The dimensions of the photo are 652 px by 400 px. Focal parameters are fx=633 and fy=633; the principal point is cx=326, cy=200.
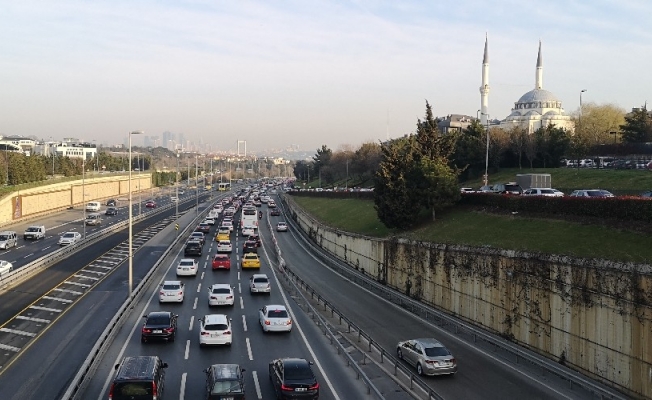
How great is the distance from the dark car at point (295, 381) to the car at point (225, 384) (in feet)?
4.44

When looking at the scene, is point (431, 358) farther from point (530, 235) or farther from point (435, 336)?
point (530, 235)

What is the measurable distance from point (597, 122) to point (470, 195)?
6820cm

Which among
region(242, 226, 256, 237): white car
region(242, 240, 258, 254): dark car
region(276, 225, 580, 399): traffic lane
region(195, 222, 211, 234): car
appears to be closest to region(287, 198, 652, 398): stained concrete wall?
region(276, 225, 580, 399): traffic lane

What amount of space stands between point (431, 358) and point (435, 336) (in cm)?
670

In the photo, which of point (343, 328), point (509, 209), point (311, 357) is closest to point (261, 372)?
point (311, 357)

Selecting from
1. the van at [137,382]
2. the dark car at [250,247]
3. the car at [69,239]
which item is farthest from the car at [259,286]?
the car at [69,239]

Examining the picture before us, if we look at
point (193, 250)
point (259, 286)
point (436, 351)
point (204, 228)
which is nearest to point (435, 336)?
point (436, 351)

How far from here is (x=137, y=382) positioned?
18031 mm

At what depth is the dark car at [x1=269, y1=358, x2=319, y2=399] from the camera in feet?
64.0

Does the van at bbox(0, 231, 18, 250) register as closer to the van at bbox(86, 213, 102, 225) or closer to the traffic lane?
the van at bbox(86, 213, 102, 225)

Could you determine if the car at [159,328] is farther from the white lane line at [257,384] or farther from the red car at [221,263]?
the red car at [221,263]

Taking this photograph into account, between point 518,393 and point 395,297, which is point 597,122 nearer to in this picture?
point 395,297

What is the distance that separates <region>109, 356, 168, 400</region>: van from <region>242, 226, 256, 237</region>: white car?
52894mm

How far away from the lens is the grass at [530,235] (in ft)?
86.1
